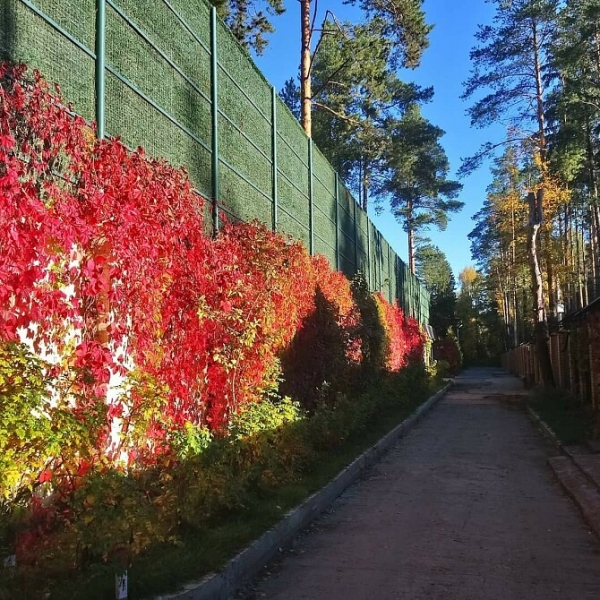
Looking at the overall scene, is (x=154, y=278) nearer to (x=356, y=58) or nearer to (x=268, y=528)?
(x=268, y=528)

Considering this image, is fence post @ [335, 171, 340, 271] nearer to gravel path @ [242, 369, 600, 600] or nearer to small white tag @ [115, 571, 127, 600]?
gravel path @ [242, 369, 600, 600]

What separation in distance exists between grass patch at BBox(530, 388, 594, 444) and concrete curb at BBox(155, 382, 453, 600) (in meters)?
4.38

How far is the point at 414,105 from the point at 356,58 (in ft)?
54.6

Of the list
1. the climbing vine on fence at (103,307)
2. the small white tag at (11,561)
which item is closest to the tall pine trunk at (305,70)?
the climbing vine on fence at (103,307)

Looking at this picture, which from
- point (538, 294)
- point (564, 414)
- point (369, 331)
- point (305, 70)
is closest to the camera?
point (564, 414)

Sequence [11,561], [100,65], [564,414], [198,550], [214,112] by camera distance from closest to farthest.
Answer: [11,561], [198,550], [100,65], [214,112], [564,414]

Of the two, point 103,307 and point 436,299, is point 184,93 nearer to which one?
point 103,307

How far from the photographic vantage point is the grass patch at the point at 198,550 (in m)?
3.84

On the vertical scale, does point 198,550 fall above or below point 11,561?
below

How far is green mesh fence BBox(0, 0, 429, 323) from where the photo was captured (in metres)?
5.29

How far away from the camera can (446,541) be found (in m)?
6.03

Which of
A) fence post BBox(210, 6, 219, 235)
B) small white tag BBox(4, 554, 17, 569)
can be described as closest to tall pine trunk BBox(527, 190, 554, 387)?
fence post BBox(210, 6, 219, 235)

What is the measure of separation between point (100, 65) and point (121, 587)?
4.18 metres

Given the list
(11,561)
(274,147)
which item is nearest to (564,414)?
(274,147)
